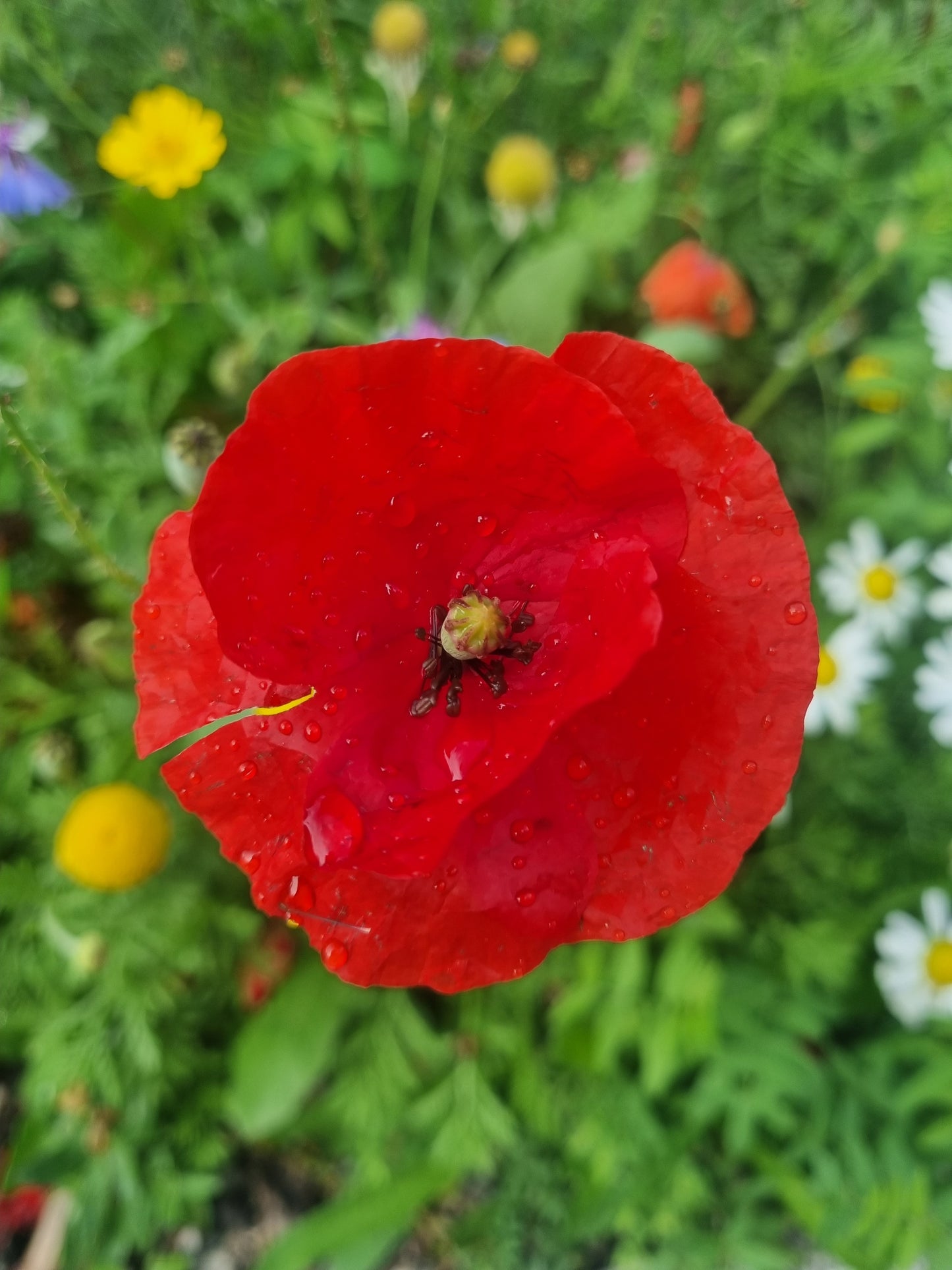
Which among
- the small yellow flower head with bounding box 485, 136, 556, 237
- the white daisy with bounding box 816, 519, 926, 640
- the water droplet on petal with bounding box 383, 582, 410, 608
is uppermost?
the small yellow flower head with bounding box 485, 136, 556, 237

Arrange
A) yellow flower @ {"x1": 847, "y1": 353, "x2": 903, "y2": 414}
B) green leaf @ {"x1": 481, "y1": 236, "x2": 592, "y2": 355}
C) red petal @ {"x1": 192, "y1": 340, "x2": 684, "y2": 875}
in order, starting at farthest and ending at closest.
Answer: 1. green leaf @ {"x1": 481, "y1": 236, "x2": 592, "y2": 355}
2. yellow flower @ {"x1": 847, "y1": 353, "x2": 903, "y2": 414}
3. red petal @ {"x1": 192, "y1": 340, "x2": 684, "y2": 875}

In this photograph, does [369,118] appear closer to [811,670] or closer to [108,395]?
[108,395]

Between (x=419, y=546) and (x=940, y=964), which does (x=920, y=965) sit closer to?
(x=940, y=964)

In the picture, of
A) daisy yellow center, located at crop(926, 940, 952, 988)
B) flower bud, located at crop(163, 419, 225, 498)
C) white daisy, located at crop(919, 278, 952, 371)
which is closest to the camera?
flower bud, located at crop(163, 419, 225, 498)

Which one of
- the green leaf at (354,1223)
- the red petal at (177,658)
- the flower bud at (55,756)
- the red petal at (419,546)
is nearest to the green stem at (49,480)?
the red petal at (177,658)

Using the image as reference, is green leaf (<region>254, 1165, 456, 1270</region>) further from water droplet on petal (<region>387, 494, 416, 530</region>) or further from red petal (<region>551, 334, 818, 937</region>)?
water droplet on petal (<region>387, 494, 416, 530</region>)

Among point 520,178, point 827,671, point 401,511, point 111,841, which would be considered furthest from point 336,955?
point 520,178

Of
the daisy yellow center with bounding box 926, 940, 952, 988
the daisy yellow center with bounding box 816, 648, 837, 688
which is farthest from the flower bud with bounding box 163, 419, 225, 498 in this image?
the daisy yellow center with bounding box 926, 940, 952, 988
